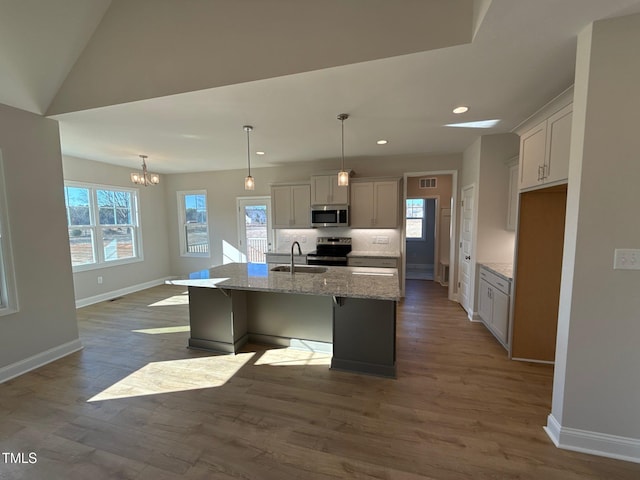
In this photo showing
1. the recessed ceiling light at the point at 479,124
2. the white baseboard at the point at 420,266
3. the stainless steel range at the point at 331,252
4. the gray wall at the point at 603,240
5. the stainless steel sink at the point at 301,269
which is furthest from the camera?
the white baseboard at the point at 420,266

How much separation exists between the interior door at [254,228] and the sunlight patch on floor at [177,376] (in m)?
3.13

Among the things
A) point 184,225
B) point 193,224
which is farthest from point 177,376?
point 184,225

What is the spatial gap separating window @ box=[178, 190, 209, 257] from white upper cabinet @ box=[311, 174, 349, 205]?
2.86m

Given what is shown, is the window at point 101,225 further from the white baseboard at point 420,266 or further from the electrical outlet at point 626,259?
the white baseboard at point 420,266

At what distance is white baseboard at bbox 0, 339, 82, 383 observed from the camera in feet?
8.18

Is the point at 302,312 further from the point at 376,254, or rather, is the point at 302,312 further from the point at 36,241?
the point at 36,241

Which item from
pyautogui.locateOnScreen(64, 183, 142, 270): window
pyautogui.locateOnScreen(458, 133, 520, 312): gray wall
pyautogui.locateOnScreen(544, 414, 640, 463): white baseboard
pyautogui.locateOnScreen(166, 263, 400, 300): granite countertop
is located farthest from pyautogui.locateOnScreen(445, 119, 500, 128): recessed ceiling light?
pyautogui.locateOnScreen(64, 183, 142, 270): window

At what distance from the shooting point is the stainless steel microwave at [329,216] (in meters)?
4.82

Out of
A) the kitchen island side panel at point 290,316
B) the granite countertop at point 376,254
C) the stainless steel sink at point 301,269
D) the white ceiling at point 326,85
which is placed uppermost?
the white ceiling at point 326,85

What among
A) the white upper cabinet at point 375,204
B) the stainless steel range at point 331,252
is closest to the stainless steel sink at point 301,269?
the stainless steel range at point 331,252

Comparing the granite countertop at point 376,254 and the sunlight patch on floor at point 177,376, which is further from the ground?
the granite countertop at point 376,254

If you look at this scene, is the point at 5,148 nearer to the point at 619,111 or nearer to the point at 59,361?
the point at 59,361

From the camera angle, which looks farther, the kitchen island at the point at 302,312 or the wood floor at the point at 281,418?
the kitchen island at the point at 302,312

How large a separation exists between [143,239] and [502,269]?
21.7 feet
